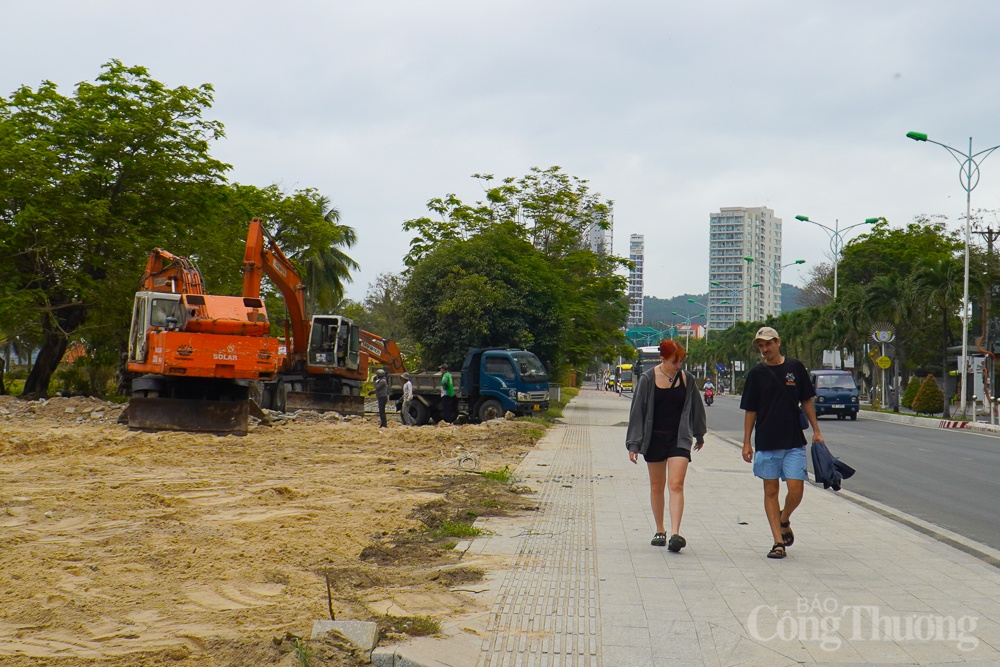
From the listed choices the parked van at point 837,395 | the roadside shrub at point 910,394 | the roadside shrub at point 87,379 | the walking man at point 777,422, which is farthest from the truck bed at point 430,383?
the roadside shrub at point 910,394

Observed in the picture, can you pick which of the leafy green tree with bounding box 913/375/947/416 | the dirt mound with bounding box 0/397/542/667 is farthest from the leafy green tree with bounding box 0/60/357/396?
the leafy green tree with bounding box 913/375/947/416

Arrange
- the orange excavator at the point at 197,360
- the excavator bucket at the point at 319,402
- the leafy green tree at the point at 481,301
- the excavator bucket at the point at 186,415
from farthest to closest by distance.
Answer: the leafy green tree at the point at 481,301
the excavator bucket at the point at 319,402
the excavator bucket at the point at 186,415
the orange excavator at the point at 197,360

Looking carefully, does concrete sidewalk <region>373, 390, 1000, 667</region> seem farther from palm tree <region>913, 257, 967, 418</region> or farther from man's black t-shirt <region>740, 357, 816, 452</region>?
palm tree <region>913, 257, 967, 418</region>

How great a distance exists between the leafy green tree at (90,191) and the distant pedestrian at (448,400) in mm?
11796

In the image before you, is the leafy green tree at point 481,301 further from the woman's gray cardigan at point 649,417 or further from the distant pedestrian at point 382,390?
the woman's gray cardigan at point 649,417

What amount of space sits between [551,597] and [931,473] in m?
12.9

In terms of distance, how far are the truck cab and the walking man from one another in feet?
71.0

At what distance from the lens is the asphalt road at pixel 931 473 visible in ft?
38.8

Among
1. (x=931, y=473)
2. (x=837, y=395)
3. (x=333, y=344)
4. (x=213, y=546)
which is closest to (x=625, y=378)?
(x=837, y=395)

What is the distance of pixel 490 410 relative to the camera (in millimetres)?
30328

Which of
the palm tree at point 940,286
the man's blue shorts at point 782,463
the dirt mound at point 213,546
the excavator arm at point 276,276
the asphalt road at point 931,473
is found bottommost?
the dirt mound at point 213,546

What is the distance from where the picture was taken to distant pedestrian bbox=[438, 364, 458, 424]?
29766 millimetres

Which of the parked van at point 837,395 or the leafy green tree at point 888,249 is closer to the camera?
the parked van at point 837,395

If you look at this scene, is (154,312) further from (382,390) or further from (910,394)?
(910,394)
